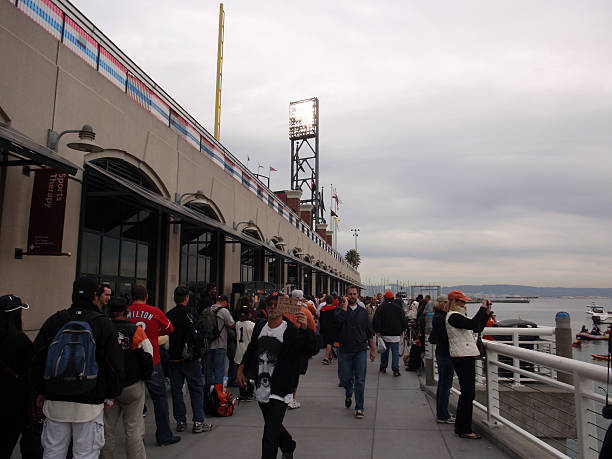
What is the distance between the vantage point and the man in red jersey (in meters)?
4.96

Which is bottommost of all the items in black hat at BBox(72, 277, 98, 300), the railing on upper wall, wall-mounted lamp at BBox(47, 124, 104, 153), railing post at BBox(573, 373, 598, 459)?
railing post at BBox(573, 373, 598, 459)

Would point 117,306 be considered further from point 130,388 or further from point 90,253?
point 90,253

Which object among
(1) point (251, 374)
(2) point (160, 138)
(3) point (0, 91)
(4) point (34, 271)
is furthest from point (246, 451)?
(2) point (160, 138)

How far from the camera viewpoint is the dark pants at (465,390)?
541 centimetres

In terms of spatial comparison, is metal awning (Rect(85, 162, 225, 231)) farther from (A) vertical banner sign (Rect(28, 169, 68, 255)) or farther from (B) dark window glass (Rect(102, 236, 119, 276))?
(B) dark window glass (Rect(102, 236, 119, 276))

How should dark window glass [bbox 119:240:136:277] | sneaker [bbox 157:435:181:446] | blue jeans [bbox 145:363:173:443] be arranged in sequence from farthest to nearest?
dark window glass [bbox 119:240:136:277] → sneaker [bbox 157:435:181:446] → blue jeans [bbox 145:363:173:443]

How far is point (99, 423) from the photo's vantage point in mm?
3371

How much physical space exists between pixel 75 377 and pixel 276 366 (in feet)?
5.76

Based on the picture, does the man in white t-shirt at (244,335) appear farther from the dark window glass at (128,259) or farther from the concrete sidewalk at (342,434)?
the dark window glass at (128,259)

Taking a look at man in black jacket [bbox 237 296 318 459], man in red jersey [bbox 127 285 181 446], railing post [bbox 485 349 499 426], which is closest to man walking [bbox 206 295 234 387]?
man in red jersey [bbox 127 285 181 446]

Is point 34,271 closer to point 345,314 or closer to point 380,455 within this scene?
point 345,314

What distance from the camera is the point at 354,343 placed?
6.79 m

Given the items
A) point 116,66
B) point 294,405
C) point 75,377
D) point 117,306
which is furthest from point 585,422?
point 116,66

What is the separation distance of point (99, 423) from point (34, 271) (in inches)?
195
